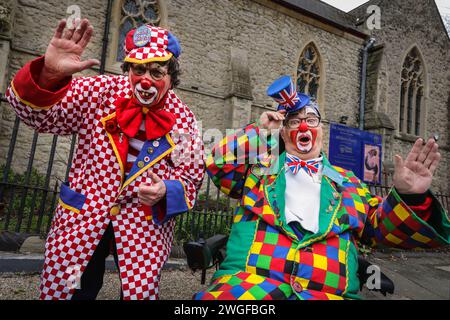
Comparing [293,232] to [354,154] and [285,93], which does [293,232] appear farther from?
[354,154]

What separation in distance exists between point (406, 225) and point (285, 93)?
96 centimetres

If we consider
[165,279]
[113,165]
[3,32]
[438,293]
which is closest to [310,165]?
[438,293]

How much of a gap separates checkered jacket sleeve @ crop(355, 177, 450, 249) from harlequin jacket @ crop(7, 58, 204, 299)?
42.3 inches

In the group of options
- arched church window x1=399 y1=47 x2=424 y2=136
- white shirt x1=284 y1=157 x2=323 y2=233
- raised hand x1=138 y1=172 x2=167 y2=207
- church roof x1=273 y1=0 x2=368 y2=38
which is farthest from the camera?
arched church window x1=399 y1=47 x2=424 y2=136

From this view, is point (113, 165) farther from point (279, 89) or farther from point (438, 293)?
point (438, 293)

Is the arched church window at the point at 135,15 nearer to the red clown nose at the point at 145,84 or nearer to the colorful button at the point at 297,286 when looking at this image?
the red clown nose at the point at 145,84

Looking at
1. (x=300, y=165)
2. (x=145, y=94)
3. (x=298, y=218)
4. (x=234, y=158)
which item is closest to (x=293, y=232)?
(x=298, y=218)

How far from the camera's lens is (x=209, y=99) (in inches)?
367

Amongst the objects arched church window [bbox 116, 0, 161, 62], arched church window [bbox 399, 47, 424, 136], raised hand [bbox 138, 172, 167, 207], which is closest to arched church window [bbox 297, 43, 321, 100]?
arched church window [bbox 399, 47, 424, 136]

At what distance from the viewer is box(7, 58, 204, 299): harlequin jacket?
144 cm

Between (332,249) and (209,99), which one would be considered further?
(209,99)

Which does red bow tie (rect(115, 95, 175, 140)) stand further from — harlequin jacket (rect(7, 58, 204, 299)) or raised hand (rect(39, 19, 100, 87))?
raised hand (rect(39, 19, 100, 87))

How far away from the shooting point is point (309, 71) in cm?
1149

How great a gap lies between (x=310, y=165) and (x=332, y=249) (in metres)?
0.51
